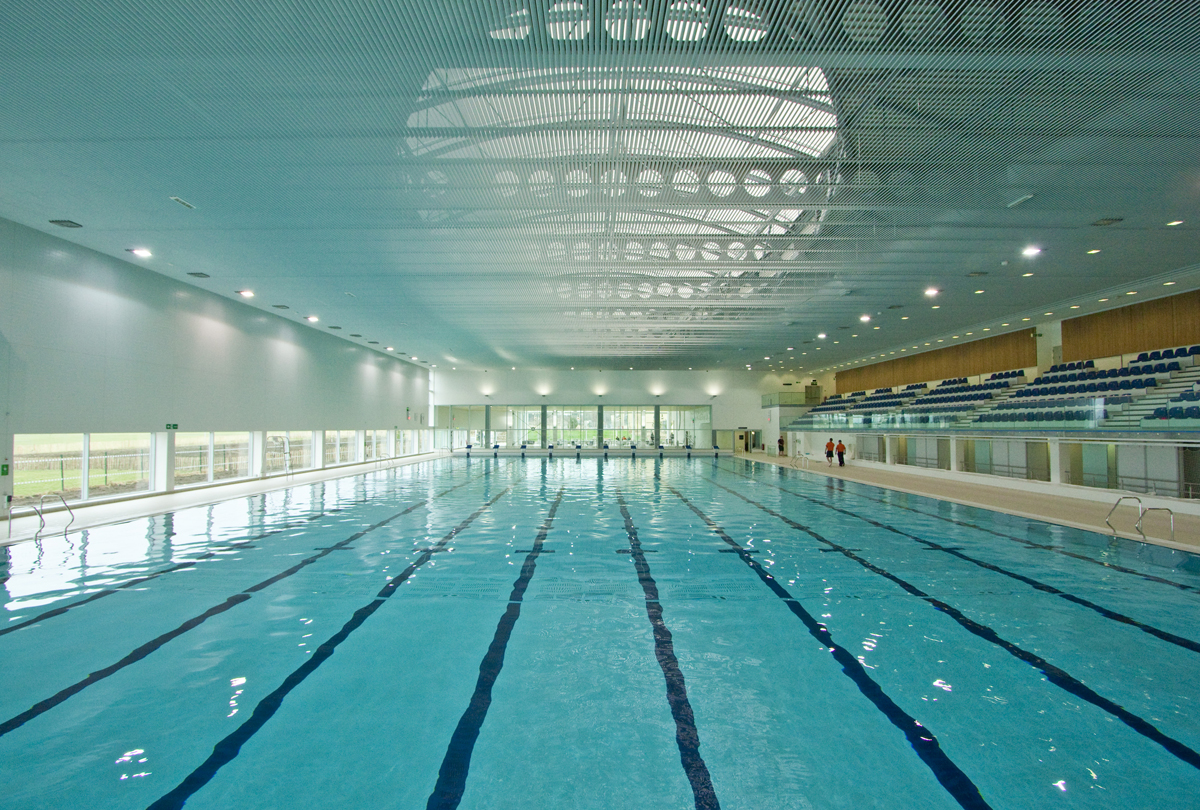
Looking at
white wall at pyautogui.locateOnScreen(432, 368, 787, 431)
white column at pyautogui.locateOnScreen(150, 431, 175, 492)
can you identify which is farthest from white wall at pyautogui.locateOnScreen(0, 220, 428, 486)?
white wall at pyautogui.locateOnScreen(432, 368, 787, 431)

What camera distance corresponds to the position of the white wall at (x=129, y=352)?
8.87 m

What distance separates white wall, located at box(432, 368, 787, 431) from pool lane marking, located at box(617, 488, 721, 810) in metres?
26.9

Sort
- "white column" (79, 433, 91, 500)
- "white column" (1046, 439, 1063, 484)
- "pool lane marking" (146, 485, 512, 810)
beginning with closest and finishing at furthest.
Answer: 1. "pool lane marking" (146, 485, 512, 810)
2. "white column" (79, 433, 91, 500)
3. "white column" (1046, 439, 1063, 484)

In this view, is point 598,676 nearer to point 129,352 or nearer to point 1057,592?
point 1057,592

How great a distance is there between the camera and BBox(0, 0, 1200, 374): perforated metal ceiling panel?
171 inches

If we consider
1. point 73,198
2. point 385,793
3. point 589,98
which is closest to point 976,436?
point 589,98

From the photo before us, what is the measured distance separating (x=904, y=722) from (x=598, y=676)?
1737 millimetres

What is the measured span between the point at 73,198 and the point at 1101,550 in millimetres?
13875

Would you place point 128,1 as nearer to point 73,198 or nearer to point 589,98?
point 589,98

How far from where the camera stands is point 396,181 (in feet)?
23.2

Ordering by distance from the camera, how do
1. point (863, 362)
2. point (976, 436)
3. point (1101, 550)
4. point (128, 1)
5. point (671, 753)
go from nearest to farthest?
point (671, 753)
point (128, 1)
point (1101, 550)
point (976, 436)
point (863, 362)

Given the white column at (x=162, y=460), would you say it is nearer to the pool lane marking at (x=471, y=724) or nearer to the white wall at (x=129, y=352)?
the white wall at (x=129, y=352)

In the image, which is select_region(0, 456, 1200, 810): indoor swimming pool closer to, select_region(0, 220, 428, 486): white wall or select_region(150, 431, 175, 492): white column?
select_region(0, 220, 428, 486): white wall

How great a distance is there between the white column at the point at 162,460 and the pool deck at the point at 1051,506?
16473mm
